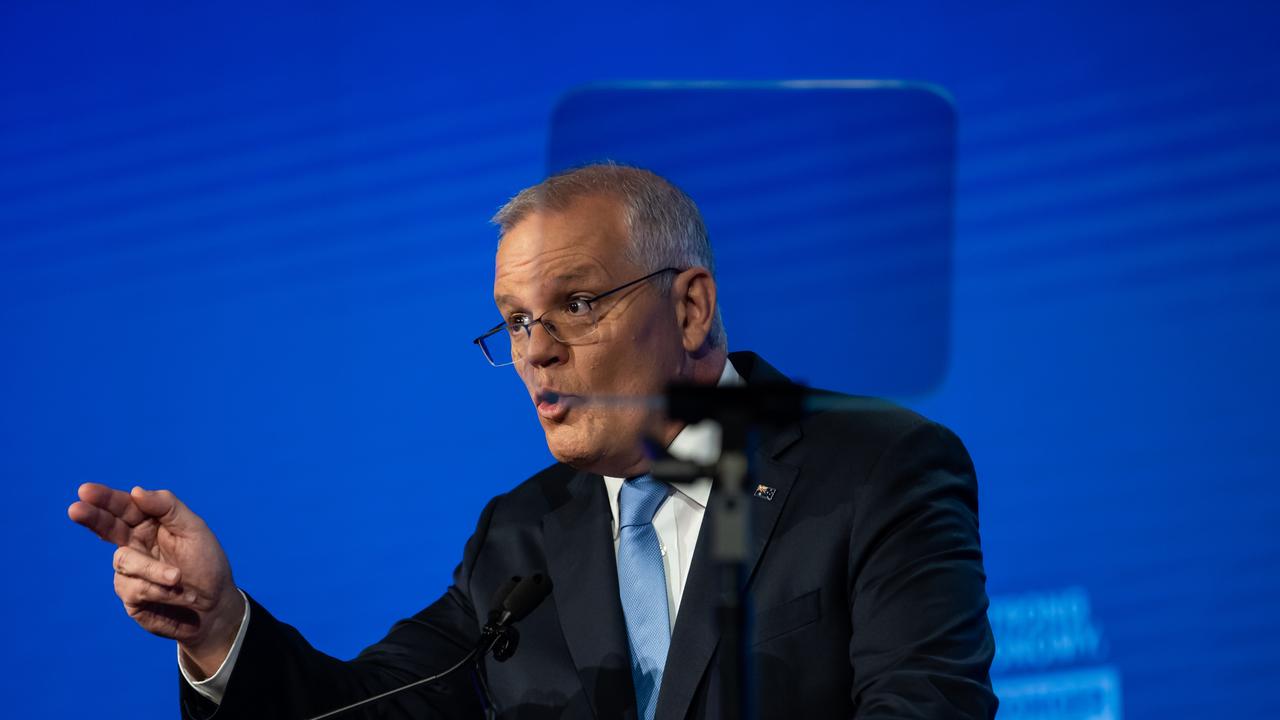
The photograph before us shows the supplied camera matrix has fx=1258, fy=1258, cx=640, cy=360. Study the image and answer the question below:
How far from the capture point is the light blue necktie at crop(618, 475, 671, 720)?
183 cm

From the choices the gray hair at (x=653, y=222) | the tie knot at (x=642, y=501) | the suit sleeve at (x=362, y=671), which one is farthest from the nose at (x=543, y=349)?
the suit sleeve at (x=362, y=671)

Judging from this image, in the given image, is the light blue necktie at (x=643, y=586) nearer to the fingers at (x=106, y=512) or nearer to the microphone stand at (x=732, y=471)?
the fingers at (x=106, y=512)

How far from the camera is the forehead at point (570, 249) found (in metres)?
1.77

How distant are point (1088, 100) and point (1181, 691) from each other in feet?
4.38

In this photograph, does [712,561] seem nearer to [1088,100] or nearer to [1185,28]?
[1088,100]

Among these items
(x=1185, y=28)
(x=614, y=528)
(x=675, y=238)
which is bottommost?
(x=614, y=528)

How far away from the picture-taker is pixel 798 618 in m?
1.76

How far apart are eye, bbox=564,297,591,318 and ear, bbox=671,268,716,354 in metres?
0.13

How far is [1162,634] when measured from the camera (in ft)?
9.18

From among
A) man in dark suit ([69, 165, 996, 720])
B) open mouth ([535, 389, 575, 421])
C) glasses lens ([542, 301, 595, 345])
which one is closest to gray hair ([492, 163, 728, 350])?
man in dark suit ([69, 165, 996, 720])

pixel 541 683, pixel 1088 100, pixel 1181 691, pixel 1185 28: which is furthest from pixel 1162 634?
pixel 541 683

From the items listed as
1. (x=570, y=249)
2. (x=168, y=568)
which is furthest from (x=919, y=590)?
(x=168, y=568)

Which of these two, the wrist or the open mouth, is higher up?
the open mouth

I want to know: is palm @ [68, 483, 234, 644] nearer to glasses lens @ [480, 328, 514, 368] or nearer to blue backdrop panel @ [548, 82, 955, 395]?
glasses lens @ [480, 328, 514, 368]
